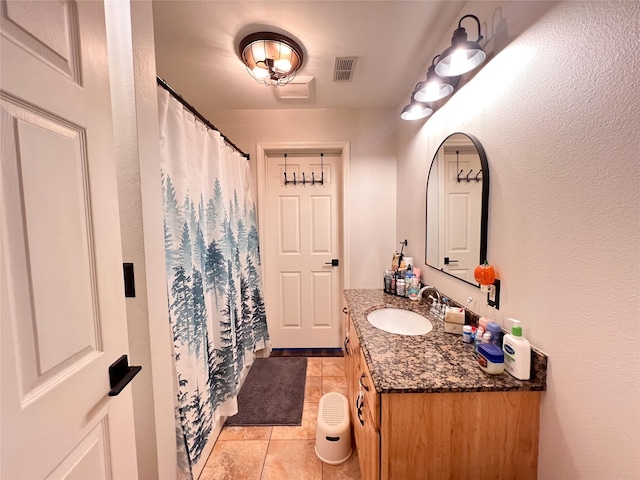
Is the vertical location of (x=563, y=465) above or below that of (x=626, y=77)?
below

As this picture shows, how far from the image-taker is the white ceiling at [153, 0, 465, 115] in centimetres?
118

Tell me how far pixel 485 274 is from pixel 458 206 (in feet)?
1.36

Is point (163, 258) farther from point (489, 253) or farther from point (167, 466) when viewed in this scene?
point (489, 253)

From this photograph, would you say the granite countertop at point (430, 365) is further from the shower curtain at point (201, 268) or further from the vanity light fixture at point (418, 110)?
the vanity light fixture at point (418, 110)

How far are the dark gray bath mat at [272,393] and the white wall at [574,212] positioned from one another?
138 centimetres

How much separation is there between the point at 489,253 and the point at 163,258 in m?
1.36

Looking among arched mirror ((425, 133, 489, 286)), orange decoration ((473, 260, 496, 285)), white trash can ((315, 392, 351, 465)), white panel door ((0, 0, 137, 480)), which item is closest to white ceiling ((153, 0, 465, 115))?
arched mirror ((425, 133, 489, 286))

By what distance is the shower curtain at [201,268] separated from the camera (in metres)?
1.10

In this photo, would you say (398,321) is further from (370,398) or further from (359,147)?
(359,147)

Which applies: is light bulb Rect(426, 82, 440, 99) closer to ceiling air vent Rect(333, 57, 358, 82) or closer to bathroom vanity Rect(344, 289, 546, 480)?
ceiling air vent Rect(333, 57, 358, 82)

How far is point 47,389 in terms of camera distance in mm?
479

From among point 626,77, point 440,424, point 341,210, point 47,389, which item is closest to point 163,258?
point 47,389

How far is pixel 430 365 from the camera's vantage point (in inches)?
34.7

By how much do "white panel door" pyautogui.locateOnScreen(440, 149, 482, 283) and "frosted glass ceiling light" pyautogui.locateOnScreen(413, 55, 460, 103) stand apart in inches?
12.1
